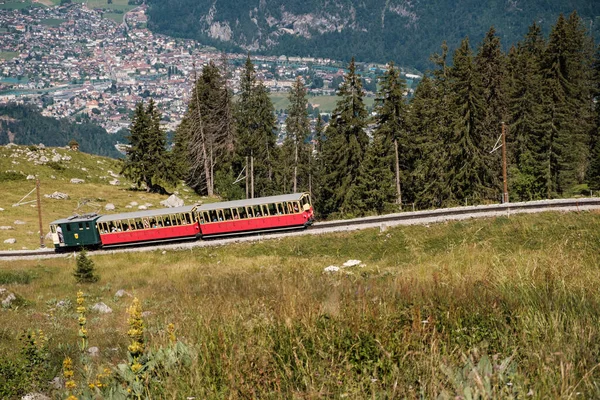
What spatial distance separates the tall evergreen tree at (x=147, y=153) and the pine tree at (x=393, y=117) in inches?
974

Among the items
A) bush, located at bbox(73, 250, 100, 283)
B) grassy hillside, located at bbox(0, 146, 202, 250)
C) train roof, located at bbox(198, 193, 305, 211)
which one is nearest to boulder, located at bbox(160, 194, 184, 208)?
grassy hillside, located at bbox(0, 146, 202, 250)

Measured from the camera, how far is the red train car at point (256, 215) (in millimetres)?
37656

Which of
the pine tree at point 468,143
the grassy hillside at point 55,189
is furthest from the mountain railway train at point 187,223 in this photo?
the pine tree at point 468,143

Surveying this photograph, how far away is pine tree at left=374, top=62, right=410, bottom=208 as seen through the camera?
168 ft

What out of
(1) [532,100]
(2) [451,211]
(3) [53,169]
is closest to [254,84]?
(3) [53,169]

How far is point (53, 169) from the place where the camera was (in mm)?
66625

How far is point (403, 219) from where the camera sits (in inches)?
1407

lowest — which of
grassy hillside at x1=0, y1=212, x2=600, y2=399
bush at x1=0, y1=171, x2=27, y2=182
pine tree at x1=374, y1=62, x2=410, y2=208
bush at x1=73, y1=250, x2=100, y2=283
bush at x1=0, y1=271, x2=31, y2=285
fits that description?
bush at x1=0, y1=271, x2=31, y2=285

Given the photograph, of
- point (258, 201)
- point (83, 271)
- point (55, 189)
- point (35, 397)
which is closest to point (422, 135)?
point (258, 201)

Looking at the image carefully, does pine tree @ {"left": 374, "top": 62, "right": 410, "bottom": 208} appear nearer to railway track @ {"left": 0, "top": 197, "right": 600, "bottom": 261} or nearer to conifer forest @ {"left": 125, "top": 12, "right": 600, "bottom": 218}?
conifer forest @ {"left": 125, "top": 12, "right": 600, "bottom": 218}

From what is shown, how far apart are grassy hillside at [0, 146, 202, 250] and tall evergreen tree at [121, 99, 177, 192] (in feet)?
6.98

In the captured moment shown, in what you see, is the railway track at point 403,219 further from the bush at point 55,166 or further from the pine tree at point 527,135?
the bush at point 55,166

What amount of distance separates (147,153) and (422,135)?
98.4 feet

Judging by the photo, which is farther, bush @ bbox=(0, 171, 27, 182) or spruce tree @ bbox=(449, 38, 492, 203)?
bush @ bbox=(0, 171, 27, 182)
